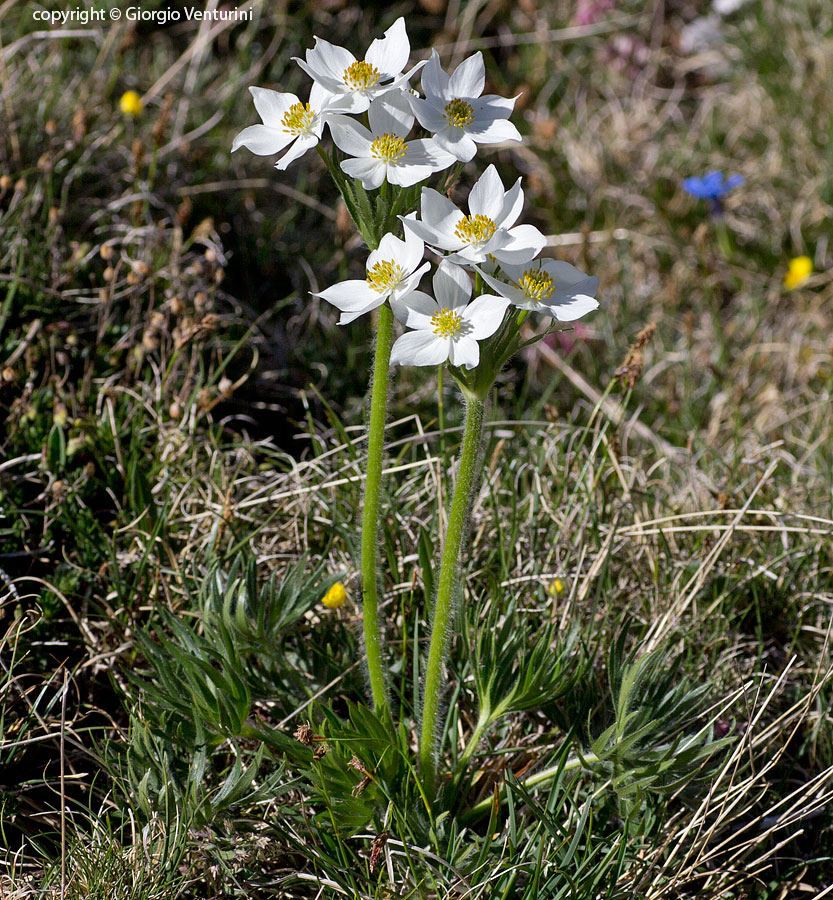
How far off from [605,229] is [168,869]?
12.0 feet

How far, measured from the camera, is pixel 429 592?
2.08m

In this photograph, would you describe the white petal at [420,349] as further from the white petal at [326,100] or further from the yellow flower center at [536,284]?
the white petal at [326,100]

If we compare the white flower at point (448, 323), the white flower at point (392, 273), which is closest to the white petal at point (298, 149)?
the white flower at point (392, 273)

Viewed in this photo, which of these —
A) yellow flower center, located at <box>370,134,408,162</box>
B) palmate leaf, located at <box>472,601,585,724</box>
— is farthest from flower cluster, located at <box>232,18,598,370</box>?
palmate leaf, located at <box>472,601,585,724</box>

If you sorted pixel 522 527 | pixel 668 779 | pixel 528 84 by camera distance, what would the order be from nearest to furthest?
pixel 668 779 < pixel 522 527 < pixel 528 84

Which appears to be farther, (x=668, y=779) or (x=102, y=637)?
(x=102, y=637)

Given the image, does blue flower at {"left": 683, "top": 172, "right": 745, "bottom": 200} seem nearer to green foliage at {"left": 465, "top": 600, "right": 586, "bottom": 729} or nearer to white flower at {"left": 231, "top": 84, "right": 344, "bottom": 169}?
green foliage at {"left": 465, "top": 600, "right": 586, "bottom": 729}

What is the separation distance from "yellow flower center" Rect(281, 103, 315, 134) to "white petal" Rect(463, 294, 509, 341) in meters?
0.48

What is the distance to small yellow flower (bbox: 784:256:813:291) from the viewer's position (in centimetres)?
412

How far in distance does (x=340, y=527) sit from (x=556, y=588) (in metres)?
0.60

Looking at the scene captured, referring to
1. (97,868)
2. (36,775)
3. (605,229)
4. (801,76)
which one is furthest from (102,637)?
(801,76)

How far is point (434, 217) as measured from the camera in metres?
1.52

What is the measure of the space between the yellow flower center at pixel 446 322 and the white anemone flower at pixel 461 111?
0.27 metres

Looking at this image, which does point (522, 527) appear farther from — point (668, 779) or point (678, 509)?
point (668, 779)
